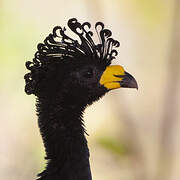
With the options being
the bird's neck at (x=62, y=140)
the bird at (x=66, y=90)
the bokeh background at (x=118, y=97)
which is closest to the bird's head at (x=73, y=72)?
the bird at (x=66, y=90)

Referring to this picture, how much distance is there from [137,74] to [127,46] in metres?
0.45

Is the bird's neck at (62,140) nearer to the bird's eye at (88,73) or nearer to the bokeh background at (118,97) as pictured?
the bird's eye at (88,73)

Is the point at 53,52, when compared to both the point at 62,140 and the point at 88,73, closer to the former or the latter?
the point at 88,73

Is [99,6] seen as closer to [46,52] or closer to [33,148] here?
[33,148]

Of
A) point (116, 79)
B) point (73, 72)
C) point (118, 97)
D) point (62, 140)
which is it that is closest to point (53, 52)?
point (73, 72)

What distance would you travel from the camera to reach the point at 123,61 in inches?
418

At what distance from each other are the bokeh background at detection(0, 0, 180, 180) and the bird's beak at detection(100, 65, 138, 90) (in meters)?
3.01

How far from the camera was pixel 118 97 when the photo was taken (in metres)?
9.86

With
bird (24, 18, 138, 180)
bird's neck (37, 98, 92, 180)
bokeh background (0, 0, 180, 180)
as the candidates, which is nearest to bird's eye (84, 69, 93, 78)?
bird (24, 18, 138, 180)

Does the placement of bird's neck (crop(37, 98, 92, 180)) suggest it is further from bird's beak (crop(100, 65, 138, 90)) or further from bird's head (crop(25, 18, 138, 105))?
bird's beak (crop(100, 65, 138, 90))

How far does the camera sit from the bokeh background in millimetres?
9578

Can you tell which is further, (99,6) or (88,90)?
(99,6)

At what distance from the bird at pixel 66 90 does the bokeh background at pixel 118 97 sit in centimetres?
296

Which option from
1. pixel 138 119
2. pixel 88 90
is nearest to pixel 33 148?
pixel 138 119
